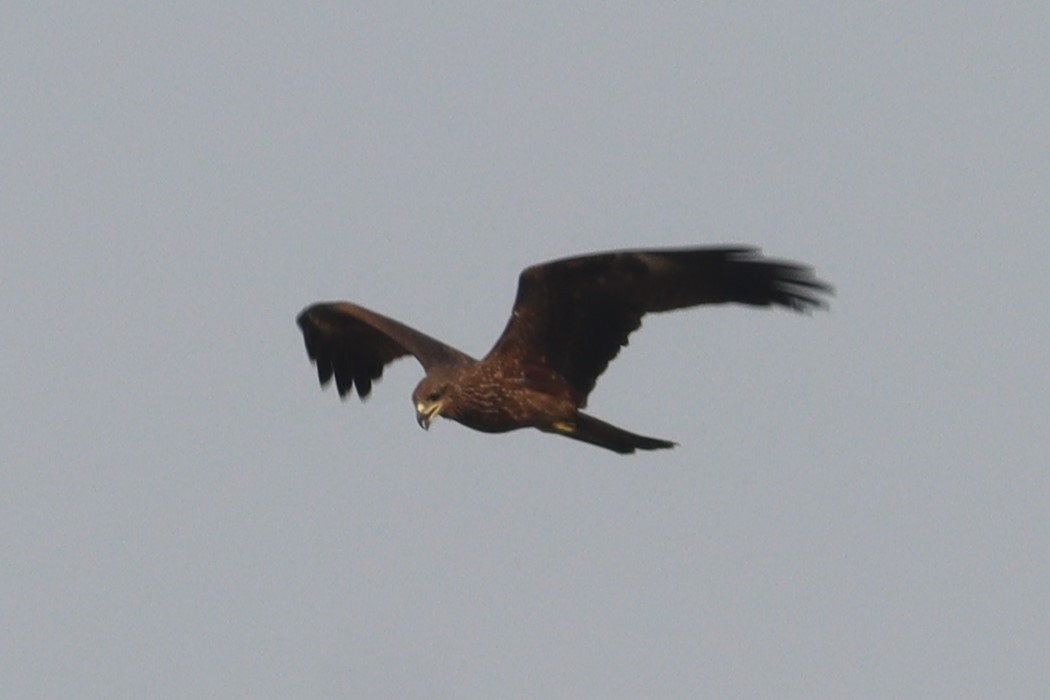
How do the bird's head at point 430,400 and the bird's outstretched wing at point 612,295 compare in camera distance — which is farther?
the bird's head at point 430,400

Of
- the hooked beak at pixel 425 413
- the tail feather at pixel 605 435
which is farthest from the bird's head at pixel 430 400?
the tail feather at pixel 605 435

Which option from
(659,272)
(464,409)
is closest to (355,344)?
(464,409)

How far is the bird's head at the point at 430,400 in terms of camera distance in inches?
427

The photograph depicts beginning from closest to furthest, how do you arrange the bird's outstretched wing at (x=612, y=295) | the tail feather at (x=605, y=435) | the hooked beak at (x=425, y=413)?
the bird's outstretched wing at (x=612, y=295)
the hooked beak at (x=425, y=413)
the tail feather at (x=605, y=435)

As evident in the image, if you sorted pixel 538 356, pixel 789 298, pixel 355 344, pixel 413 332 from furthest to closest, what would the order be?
pixel 355 344 < pixel 413 332 < pixel 538 356 < pixel 789 298

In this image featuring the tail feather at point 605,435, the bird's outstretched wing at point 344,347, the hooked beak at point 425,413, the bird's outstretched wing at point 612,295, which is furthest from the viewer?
the bird's outstretched wing at point 344,347

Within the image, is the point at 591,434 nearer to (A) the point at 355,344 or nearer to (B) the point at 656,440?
(B) the point at 656,440

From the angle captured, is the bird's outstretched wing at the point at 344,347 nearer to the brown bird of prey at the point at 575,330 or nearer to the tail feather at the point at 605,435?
the brown bird of prey at the point at 575,330

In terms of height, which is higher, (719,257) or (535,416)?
(719,257)

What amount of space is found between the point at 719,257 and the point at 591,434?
1586mm

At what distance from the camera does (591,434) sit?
1123 centimetres

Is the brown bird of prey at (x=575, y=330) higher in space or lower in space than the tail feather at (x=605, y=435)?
higher

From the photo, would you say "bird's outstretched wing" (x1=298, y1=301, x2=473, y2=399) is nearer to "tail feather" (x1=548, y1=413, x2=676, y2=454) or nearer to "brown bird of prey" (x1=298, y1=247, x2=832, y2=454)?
"brown bird of prey" (x1=298, y1=247, x2=832, y2=454)

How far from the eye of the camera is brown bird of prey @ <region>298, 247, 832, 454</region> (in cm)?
1013
